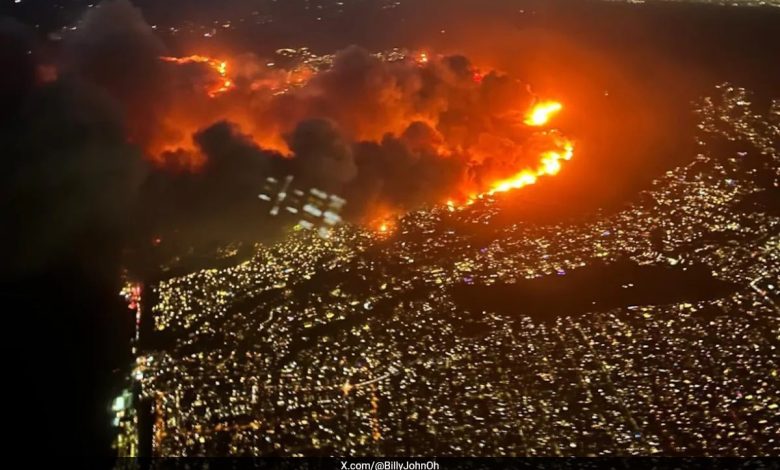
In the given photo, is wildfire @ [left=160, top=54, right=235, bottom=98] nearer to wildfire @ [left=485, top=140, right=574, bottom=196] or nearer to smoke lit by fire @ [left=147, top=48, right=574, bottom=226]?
smoke lit by fire @ [left=147, top=48, right=574, bottom=226]

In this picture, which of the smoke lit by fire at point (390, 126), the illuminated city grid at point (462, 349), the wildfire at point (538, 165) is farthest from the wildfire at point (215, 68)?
the wildfire at point (538, 165)

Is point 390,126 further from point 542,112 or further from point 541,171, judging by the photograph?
point 542,112

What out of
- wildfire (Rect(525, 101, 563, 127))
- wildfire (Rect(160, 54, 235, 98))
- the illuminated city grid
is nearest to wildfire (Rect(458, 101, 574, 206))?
wildfire (Rect(525, 101, 563, 127))

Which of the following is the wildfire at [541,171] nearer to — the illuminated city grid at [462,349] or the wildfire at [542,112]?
the illuminated city grid at [462,349]

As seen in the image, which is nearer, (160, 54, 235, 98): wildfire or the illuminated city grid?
the illuminated city grid

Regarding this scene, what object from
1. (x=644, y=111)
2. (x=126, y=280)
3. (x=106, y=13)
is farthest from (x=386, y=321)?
(x=106, y=13)

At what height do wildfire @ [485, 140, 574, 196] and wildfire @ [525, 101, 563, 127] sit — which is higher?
wildfire @ [525, 101, 563, 127]
